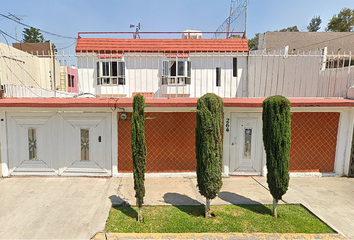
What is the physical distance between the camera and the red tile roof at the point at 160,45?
1230 cm

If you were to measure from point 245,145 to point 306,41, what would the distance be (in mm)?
17920

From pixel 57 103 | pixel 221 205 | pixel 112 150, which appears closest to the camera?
pixel 221 205

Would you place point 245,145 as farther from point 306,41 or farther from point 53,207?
point 306,41

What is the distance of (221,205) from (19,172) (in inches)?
241

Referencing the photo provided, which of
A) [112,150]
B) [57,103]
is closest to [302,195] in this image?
[112,150]

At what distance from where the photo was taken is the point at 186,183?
18.9 ft

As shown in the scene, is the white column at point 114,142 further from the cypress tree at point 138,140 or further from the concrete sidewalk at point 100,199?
the cypress tree at point 138,140

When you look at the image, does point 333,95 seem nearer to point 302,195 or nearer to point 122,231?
point 302,195

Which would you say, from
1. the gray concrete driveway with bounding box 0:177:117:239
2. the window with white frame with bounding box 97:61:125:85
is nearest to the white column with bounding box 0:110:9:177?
the gray concrete driveway with bounding box 0:177:117:239

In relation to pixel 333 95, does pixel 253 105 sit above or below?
below

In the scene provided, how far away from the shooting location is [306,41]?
18.5 metres

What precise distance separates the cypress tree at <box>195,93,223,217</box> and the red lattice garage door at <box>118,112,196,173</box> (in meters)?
2.17

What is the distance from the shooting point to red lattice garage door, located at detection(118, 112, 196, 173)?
6.00 metres

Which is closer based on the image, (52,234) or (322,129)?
(52,234)
